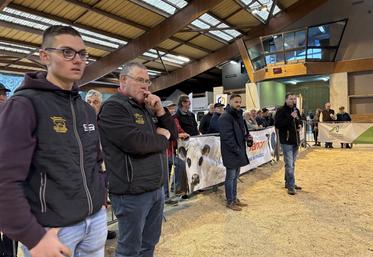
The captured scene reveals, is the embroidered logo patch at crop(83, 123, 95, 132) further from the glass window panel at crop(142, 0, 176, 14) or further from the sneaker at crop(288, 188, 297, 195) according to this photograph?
the glass window panel at crop(142, 0, 176, 14)

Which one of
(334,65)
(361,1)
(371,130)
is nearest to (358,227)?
(371,130)

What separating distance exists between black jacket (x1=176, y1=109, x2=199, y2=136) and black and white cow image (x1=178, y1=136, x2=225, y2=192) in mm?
241

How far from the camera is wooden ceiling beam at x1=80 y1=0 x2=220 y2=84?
415 inches

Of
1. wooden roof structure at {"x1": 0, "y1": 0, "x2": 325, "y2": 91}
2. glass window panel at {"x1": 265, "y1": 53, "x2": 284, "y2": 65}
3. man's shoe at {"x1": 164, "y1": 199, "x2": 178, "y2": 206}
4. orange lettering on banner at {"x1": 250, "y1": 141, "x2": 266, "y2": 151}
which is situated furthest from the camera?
glass window panel at {"x1": 265, "y1": 53, "x2": 284, "y2": 65}

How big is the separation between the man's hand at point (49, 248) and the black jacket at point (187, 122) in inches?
150

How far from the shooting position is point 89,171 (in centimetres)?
124

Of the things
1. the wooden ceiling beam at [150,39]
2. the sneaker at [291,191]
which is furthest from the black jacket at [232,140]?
the wooden ceiling beam at [150,39]

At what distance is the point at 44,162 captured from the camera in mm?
1083

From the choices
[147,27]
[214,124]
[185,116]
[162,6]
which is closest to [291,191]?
[214,124]

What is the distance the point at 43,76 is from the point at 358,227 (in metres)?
3.49

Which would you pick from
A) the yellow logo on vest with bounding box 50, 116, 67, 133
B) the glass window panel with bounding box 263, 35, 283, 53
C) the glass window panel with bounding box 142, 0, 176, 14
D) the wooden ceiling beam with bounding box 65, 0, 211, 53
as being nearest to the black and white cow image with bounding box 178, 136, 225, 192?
the yellow logo on vest with bounding box 50, 116, 67, 133

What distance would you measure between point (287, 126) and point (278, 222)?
1.68 metres

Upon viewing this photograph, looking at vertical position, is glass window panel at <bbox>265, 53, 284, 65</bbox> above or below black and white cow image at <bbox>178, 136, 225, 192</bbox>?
above

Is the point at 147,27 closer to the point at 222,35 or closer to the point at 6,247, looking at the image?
the point at 222,35
